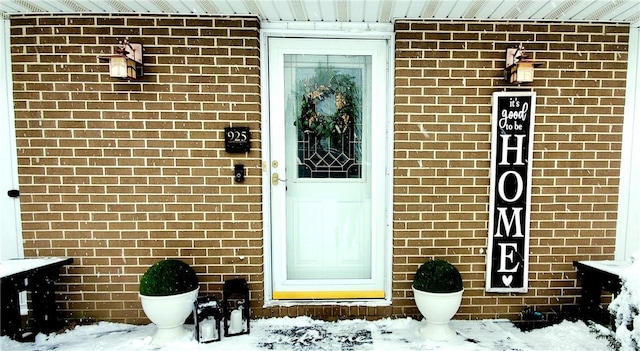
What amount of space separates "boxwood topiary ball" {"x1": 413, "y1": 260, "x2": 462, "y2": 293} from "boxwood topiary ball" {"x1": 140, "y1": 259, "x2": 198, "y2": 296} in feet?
6.11

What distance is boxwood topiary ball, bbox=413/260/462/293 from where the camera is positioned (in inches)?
112

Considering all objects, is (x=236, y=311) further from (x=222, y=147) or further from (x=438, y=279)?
(x=438, y=279)

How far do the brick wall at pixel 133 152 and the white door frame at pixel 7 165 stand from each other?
6 cm

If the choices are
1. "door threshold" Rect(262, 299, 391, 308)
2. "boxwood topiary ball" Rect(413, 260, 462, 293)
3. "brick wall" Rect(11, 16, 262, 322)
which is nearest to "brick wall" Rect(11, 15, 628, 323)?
"brick wall" Rect(11, 16, 262, 322)

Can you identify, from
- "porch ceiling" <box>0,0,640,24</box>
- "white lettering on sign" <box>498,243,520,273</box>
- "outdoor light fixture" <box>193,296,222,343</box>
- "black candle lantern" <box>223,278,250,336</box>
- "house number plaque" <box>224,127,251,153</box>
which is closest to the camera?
"porch ceiling" <box>0,0,640,24</box>

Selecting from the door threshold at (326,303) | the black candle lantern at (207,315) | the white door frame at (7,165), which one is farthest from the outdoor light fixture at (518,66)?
the white door frame at (7,165)

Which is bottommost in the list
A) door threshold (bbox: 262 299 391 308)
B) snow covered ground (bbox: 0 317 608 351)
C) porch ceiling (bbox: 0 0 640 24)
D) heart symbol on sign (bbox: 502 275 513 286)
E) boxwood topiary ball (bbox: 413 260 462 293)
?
snow covered ground (bbox: 0 317 608 351)

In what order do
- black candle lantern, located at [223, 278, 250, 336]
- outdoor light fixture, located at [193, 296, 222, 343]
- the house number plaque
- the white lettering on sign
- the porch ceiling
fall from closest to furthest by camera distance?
the porch ceiling, outdoor light fixture, located at [193, 296, 222, 343], black candle lantern, located at [223, 278, 250, 336], the house number plaque, the white lettering on sign

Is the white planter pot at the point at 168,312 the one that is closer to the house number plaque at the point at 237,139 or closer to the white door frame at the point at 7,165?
the house number plaque at the point at 237,139

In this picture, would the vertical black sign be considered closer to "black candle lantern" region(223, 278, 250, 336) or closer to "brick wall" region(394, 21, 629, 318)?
"brick wall" region(394, 21, 629, 318)

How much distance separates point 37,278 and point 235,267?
1.55m

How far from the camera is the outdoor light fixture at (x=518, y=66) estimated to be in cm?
288

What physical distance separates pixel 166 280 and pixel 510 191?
296 cm

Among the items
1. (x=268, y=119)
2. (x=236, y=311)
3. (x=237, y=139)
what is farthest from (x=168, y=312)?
(x=268, y=119)
